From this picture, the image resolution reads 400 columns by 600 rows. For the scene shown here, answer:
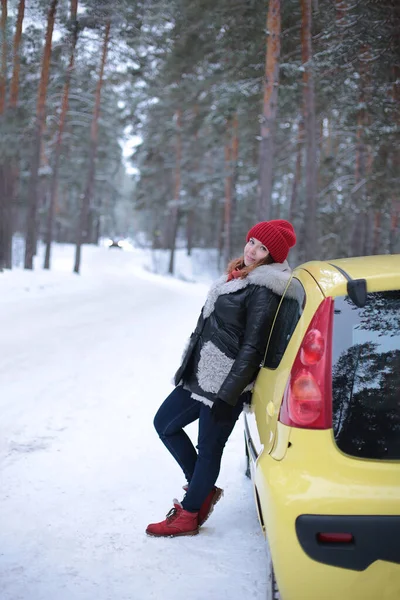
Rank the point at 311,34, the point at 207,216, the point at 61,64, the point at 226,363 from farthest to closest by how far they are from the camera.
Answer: the point at 207,216, the point at 61,64, the point at 311,34, the point at 226,363

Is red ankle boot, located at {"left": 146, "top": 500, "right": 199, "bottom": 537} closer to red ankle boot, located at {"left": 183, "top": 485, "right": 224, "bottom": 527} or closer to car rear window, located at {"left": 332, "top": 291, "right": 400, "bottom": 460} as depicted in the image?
red ankle boot, located at {"left": 183, "top": 485, "right": 224, "bottom": 527}

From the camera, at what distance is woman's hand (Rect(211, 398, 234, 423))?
3135 millimetres

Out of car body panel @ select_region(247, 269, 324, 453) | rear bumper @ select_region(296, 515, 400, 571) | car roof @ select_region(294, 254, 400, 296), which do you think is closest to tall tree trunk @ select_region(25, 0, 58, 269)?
car body panel @ select_region(247, 269, 324, 453)

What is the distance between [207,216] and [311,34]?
130 ft

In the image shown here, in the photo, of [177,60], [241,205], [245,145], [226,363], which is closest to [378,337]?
[226,363]

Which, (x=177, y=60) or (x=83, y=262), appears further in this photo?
(x=83, y=262)

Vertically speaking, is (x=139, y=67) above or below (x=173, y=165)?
above

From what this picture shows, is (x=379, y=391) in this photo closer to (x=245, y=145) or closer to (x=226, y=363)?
(x=226, y=363)

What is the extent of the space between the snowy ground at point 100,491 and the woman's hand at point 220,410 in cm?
81

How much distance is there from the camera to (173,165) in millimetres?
36156

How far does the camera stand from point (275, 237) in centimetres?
335

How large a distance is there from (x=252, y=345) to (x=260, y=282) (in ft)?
1.20

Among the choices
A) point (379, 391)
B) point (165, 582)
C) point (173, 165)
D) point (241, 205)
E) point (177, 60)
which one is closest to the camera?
point (379, 391)

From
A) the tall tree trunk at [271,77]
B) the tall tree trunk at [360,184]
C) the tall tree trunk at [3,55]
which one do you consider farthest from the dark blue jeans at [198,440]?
the tall tree trunk at [3,55]
